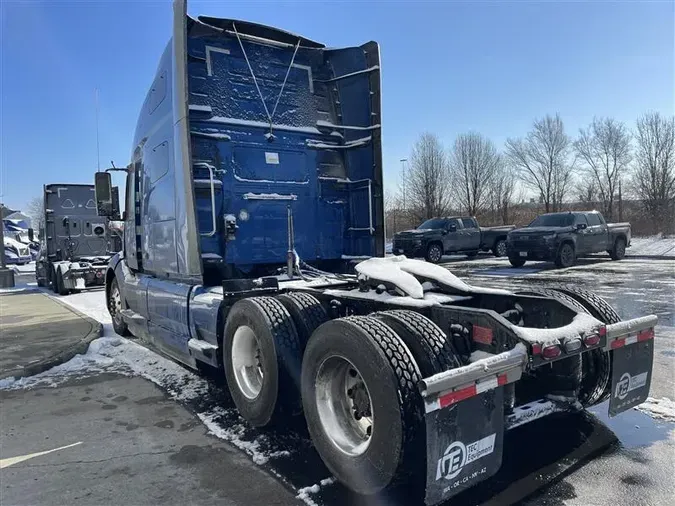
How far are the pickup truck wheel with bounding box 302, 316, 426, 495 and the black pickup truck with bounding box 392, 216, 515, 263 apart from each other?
63.2ft

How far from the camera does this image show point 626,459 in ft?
11.6

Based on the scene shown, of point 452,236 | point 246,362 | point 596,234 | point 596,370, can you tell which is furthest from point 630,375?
point 452,236

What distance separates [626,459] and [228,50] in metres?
5.36

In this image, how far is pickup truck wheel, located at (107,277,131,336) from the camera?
8.17 metres

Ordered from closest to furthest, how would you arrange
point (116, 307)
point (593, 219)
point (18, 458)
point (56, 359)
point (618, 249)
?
point (18, 458) < point (56, 359) < point (116, 307) < point (593, 219) < point (618, 249)

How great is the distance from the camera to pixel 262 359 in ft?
13.6

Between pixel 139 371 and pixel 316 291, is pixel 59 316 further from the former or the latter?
pixel 316 291

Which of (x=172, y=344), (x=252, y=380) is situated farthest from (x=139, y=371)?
(x=252, y=380)

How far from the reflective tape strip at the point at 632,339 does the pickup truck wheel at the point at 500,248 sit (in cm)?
2274

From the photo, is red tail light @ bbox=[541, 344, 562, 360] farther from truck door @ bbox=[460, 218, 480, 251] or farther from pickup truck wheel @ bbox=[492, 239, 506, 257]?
pickup truck wheel @ bbox=[492, 239, 506, 257]

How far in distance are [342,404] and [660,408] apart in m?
2.97

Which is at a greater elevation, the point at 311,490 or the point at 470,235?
the point at 470,235

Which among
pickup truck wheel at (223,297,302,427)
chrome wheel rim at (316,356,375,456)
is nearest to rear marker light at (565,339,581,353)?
chrome wheel rim at (316,356,375,456)

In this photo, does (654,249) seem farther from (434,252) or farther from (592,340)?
(592,340)
